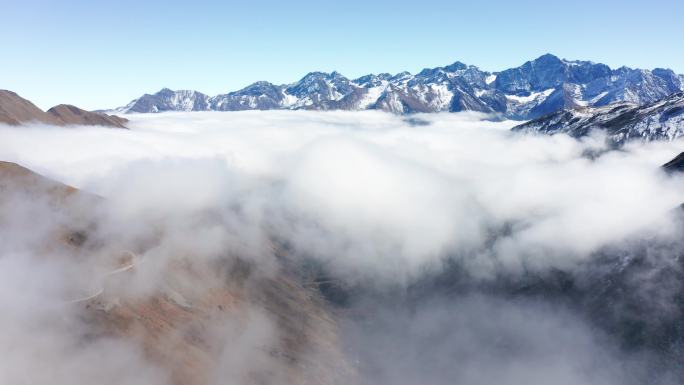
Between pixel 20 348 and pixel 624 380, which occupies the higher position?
pixel 20 348

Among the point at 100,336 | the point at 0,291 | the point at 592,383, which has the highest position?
the point at 0,291

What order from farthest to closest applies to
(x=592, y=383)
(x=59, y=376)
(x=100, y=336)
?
1. (x=592, y=383)
2. (x=100, y=336)
3. (x=59, y=376)

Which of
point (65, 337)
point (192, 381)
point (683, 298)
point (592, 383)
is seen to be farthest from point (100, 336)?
point (683, 298)

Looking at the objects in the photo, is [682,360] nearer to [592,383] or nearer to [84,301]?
[592,383]

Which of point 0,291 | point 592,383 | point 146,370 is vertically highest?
point 0,291

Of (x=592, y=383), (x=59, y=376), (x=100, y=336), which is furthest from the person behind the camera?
(x=592, y=383)

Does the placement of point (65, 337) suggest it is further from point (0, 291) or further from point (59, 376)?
point (0, 291)

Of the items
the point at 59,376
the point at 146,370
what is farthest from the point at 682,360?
the point at 59,376

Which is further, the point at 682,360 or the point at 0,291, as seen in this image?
the point at 0,291

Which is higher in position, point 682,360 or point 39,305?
point 39,305
